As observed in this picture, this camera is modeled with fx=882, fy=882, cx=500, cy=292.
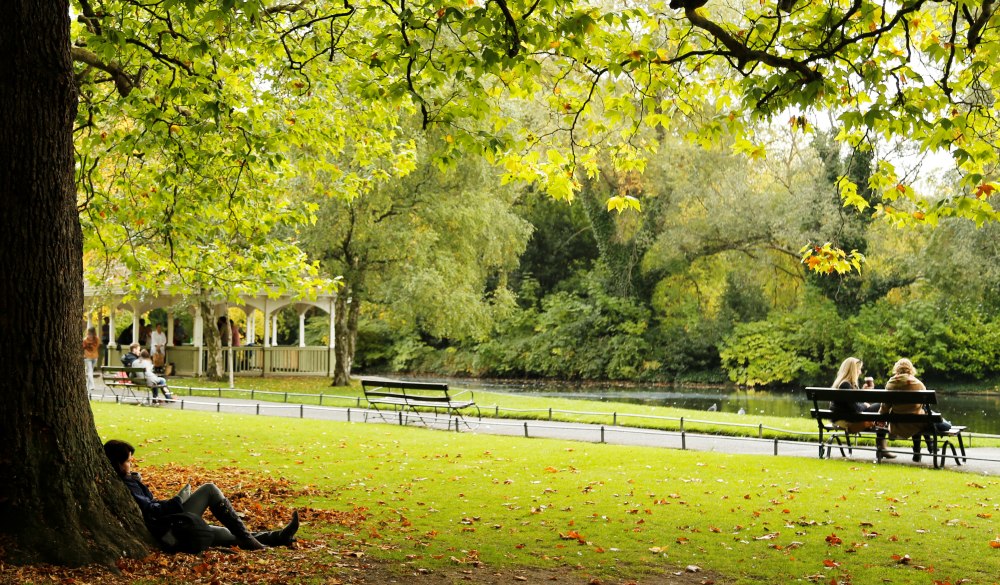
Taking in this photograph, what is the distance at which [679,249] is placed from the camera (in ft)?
140

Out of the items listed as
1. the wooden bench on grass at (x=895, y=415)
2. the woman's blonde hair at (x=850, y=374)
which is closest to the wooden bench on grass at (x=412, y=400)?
the woman's blonde hair at (x=850, y=374)

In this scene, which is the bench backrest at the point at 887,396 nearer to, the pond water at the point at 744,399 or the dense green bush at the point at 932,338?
the pond water at the point at 744,399

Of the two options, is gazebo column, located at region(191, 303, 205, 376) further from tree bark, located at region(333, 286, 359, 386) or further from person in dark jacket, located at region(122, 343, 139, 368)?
tree bark, located at region(333, 286, 359, 386)

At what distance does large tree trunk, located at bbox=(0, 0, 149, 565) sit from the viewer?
6062mm

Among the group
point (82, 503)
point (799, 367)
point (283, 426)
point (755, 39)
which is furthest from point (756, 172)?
point (82, 503)

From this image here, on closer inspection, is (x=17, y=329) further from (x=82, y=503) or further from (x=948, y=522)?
(x=948, y=522)

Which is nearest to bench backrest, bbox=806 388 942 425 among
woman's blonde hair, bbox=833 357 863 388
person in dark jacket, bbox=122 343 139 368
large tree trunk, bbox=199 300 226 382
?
woman's blonde hair, bbox=833 357 863 388

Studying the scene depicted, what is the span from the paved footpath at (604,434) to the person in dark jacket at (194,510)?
8587 mm

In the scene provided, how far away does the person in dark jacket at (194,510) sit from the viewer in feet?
22.9

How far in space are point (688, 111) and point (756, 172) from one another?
33674 millimetres

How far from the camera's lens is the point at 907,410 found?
12.4 m

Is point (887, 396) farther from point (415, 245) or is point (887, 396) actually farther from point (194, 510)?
point (415, 245)

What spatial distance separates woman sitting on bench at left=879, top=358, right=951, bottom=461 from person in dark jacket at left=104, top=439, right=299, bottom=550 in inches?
352

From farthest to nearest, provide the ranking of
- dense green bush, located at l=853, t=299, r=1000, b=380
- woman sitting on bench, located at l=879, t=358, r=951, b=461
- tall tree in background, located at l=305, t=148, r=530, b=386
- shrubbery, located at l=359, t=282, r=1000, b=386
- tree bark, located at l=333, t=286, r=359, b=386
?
shrubbery, located at l=359, t=282, r=1000, b=386 → dense green bush, located at l=853, t=299, r=1000, b=380 → tree bark, located at l=333, t=286, r=359, b=386 → tall tree in background, located at l=305, t=148, r=530, b=386 → woman sitting on bench, located at l=879, t=358, r=951, b=461
